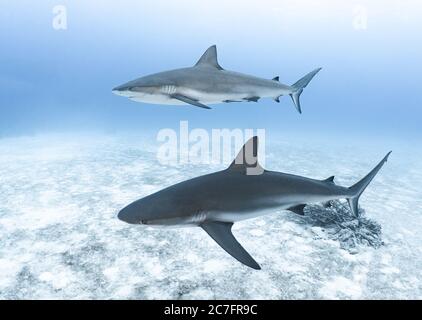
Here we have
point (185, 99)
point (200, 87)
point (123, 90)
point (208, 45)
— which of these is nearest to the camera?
point (123, 90)

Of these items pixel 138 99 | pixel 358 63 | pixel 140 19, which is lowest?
pixel 138 99

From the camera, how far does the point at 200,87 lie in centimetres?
539

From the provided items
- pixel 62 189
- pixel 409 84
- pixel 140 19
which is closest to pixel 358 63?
pixel 409 84

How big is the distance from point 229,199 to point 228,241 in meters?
0.53

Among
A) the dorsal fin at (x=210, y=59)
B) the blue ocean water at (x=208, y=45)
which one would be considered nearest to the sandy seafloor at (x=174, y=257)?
the dorsal fin at (x=210, y=59)

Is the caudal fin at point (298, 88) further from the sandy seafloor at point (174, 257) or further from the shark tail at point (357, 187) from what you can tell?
the shark tail at point (357, 187)

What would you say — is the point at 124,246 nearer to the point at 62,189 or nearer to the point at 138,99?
the point at 138,99

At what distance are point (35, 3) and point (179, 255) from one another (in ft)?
254

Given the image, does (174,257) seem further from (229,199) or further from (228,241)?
(228,241)

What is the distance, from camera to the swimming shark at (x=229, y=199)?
9.89 feet

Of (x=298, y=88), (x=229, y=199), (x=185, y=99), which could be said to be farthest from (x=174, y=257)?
(x=298, y=88)

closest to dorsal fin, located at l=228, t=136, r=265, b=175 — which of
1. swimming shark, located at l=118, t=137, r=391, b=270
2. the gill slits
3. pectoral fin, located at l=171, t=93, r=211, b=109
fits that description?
swimming shark, located at l=118, t=137, r=391, b=270

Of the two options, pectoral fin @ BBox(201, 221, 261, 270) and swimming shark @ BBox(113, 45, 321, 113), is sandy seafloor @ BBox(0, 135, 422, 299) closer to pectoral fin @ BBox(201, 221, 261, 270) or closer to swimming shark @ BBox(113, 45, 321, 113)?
pectoral fin @ BBox(201, 221, 261, 270)
